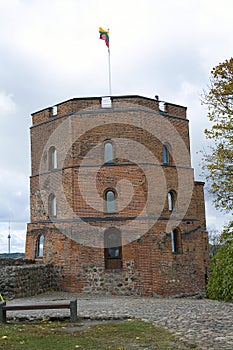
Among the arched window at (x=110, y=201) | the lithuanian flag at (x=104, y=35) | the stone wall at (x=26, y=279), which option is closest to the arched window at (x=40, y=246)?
the stone wall at (x=26, y=279)

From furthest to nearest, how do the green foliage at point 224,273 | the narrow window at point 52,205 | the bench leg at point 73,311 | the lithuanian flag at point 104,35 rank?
1. the lithuanian flag at point 104,35
2. the narrow window at point 52,205
3. the green foliage at point 224,273
4. the bench leg at point 73,311

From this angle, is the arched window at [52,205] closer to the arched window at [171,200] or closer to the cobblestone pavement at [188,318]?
the arched window at [171,200]

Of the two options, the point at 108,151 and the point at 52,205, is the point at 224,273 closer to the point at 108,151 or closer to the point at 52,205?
the point at 108,151

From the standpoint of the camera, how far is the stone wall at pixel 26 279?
57.1 feet

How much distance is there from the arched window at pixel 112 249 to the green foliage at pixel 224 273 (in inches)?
187

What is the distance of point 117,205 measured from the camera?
21.5 m

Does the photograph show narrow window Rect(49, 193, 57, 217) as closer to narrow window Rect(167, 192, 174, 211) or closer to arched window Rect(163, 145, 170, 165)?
narrow window Rect(167, 192, 174, 211)

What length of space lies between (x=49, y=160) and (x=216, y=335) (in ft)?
52.2

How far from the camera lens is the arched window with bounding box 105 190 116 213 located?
2164 centimetres

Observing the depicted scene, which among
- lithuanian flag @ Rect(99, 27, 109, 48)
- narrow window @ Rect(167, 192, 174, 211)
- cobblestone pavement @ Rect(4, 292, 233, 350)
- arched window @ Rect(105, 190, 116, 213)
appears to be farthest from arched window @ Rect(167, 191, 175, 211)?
cobblestone pavement @ Rect(4, 292, 233, 350)

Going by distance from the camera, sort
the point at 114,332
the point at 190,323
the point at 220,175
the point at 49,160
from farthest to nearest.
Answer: the point at 49,160 < the point at 220,175 < the point at 190,323 < the point at 114,332

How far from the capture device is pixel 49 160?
23.2 m

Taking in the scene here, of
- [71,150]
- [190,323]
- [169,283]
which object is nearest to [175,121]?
[71,150]

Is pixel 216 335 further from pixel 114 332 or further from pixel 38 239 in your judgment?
pixel 38 239
